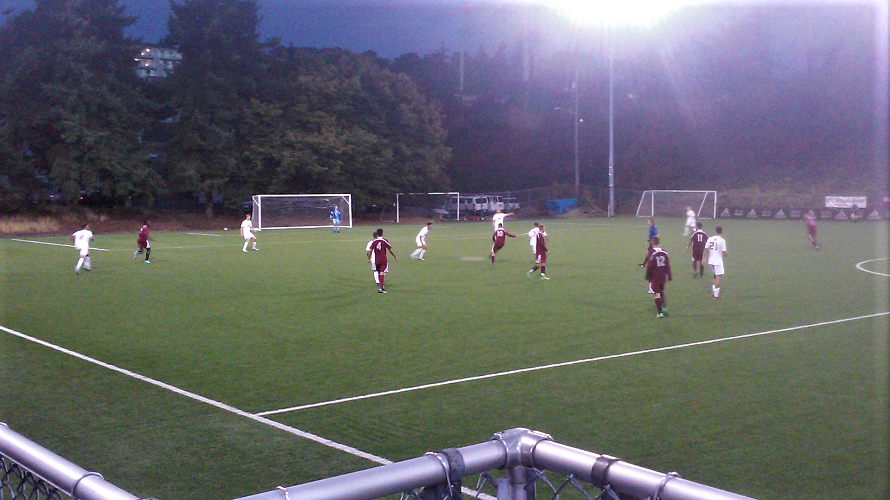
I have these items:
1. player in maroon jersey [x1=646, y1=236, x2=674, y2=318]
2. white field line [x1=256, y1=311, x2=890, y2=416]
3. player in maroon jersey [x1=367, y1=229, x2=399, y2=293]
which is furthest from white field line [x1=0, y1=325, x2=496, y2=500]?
player in maroon jersey [x1=646, y1=236, x2=674, y2=318]

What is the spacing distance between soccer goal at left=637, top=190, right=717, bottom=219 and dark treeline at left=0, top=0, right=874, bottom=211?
34.1ft

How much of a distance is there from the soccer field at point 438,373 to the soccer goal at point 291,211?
101 feet

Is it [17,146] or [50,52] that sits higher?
[50,52]

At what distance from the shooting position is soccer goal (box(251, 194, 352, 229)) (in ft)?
185

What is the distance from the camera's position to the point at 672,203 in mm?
70500

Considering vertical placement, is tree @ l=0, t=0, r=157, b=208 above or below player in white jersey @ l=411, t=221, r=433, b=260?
above

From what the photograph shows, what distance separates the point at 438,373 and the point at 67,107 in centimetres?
Answer: 5352

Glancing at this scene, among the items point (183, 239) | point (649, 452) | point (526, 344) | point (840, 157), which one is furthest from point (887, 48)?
point (840, 157)

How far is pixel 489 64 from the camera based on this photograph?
110812mm

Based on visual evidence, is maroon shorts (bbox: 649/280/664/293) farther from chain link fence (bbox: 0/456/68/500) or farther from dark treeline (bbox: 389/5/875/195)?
dark treeline (bbox: 389/5/875/195)

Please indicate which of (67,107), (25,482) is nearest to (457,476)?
(25,482)

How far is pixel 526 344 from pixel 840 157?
7350 centimetres

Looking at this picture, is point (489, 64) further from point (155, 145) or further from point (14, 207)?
point (14, 207)

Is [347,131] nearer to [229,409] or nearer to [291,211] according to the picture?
[291,211]
